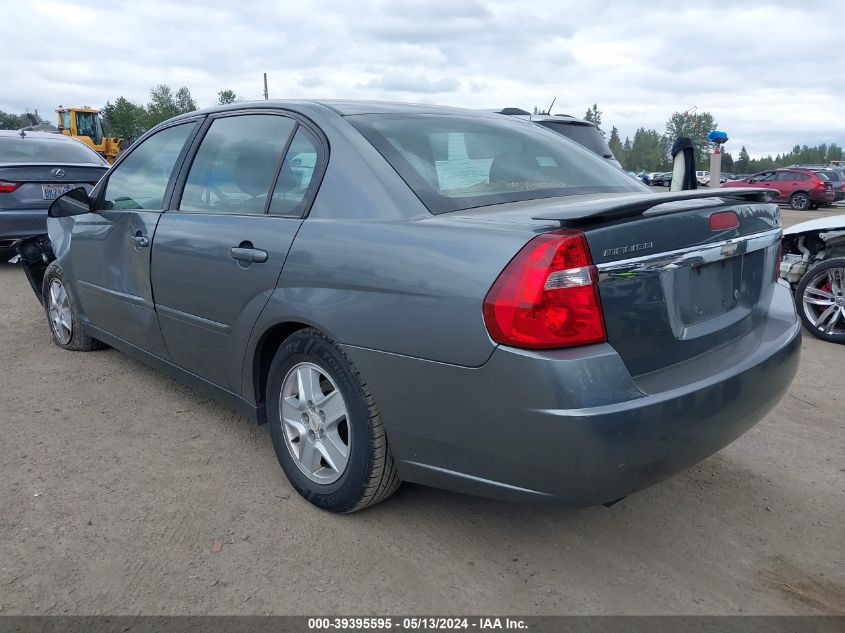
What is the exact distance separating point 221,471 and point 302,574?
0.92m

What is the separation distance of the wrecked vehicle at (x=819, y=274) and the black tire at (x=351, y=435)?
15.4 ft

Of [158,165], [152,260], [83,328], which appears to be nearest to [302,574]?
[152,260]

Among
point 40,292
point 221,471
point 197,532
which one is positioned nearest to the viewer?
point 197,532

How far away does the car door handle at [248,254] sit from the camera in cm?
275

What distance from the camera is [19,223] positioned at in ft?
24.6

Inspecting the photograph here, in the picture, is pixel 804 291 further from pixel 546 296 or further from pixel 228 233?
pixel 228 233

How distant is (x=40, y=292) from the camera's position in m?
5.55

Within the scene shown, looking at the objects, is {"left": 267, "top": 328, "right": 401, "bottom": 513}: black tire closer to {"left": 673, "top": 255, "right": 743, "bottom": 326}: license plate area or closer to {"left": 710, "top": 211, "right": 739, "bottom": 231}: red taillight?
{"left": 673, "top": 255, "right": 743, "bottom": 326}: license plate area

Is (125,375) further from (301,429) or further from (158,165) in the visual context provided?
(301,429)

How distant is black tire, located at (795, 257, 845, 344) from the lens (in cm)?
564

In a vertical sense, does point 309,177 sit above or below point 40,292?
above

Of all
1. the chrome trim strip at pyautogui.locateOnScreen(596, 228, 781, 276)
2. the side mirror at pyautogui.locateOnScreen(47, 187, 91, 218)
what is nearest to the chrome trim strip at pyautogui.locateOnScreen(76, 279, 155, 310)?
the side mirror at pyautogui.locateOnScreen(47, 187, 91, 218)

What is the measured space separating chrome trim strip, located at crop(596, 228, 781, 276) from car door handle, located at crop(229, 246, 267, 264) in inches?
53.0

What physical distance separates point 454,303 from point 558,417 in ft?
1.47
